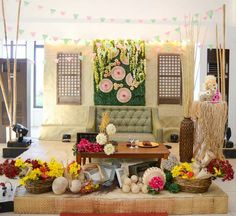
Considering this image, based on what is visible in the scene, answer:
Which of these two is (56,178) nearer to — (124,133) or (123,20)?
(124,133)

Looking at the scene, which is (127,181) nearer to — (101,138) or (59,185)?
(59,185)

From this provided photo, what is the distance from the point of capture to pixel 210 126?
5598 millimetres

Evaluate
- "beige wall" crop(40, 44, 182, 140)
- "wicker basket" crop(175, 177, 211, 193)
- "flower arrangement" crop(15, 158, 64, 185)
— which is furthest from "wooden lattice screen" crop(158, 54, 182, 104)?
"flower arrangement" crop(15, 158, 64, 185)

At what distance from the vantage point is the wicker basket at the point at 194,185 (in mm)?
3834

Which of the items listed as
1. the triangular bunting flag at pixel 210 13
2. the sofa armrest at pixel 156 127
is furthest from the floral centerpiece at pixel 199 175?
the triangular bunting flag at pixel 210 13

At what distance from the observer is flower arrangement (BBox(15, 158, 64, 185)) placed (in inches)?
148

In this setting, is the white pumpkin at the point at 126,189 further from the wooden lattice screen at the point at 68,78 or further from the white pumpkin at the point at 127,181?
the wooden lattice screen at the point at 68,78

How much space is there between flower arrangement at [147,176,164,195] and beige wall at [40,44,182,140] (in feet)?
13.7

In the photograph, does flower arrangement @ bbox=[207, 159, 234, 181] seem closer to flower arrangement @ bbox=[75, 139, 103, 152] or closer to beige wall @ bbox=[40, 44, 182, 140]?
flower arrangement @ bbox=[75, 139, 103, 152]

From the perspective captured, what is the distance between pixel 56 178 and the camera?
3.82 metres

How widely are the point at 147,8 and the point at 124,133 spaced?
290 centimetres

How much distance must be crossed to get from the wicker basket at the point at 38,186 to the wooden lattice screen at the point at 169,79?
15.0 ft

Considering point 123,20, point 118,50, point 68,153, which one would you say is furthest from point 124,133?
point 123,20

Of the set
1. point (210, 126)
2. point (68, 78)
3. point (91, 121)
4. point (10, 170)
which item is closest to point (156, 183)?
point (10, 170)
